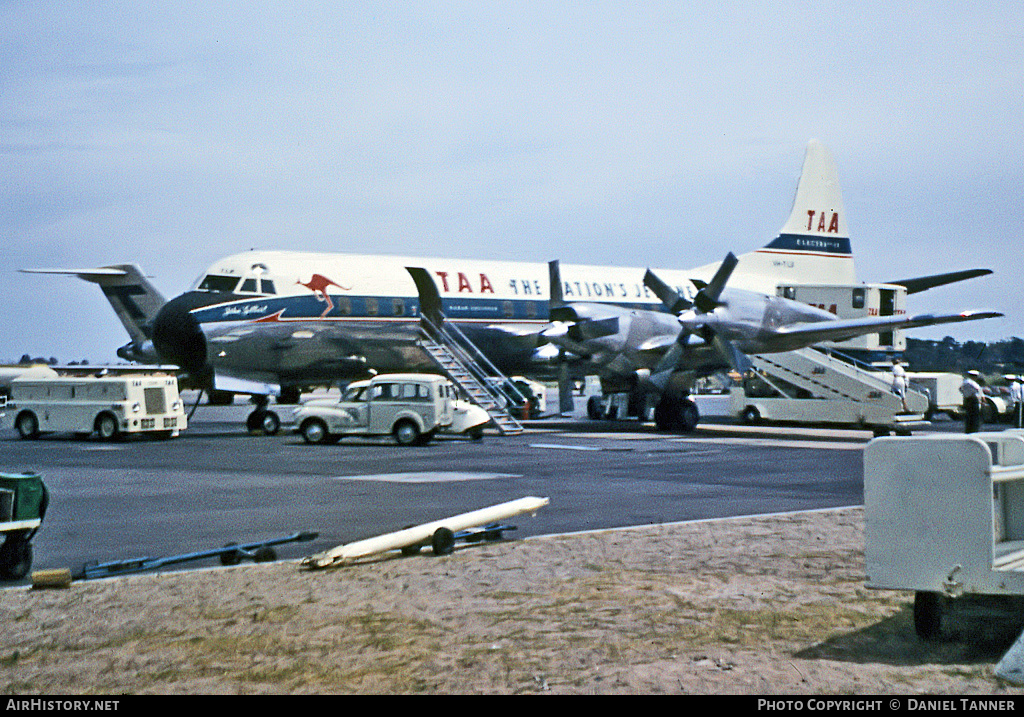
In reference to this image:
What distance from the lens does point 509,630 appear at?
282 inches

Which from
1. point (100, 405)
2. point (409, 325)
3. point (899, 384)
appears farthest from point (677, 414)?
point (100, 405)

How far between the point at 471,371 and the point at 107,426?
34.2ft

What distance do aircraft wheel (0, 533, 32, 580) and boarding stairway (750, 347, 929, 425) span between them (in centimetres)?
2646

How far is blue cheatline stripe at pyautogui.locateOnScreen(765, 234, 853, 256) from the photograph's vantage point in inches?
1799

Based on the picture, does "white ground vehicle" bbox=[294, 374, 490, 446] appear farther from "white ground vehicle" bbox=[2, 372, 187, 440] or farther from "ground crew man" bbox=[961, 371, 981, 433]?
"ground crew man" bbox=[961, 371, 981, 433]

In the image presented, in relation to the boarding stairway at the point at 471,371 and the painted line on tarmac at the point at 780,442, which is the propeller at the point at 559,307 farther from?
the painted line on tarmac at the point at 780,442

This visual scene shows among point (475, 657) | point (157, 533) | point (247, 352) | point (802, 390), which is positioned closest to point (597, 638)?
point (475, 657)

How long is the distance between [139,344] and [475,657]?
3116 centimetres

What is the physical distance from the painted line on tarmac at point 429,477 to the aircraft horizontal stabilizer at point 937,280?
2742 cm

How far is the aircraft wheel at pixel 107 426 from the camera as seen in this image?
28469mm

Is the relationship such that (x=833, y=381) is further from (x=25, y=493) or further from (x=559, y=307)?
(x=25, y=493)
